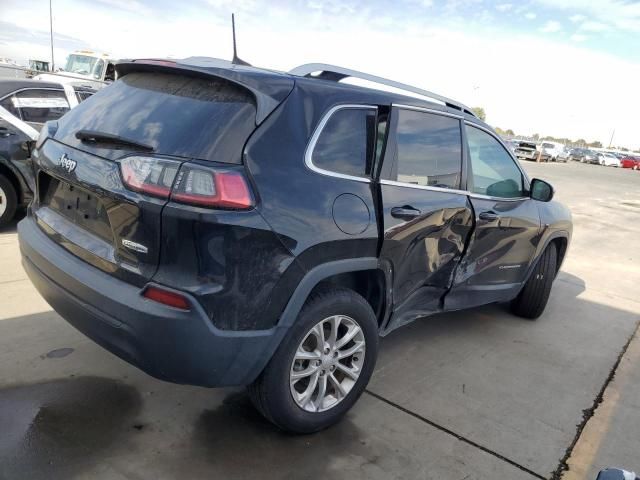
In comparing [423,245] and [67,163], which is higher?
[67,163]

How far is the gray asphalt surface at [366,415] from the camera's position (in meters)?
2.54

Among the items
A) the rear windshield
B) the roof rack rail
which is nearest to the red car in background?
the roof rack rail

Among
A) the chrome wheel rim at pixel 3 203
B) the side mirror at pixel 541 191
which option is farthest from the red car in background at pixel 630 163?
the chrome wheel rim at pixel 3 203

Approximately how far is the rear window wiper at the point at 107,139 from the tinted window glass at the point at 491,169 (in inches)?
88.4

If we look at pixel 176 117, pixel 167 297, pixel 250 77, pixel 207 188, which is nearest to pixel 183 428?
pixel 167 297

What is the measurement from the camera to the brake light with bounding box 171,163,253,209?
7.04 feet

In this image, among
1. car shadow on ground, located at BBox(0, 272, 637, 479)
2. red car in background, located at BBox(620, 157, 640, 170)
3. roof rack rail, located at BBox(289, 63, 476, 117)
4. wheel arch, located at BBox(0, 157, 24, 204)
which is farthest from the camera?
red car in background, located at BBox(620, 157, 640, 170)

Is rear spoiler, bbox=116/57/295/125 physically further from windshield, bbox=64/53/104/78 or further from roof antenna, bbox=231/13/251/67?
windshield, bbox=64/53/104/78

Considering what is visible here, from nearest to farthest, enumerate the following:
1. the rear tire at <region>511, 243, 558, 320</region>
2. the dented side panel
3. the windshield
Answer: the dented side panel → the rear tire at <region>511, 243, 558, 320</region> → the windshield

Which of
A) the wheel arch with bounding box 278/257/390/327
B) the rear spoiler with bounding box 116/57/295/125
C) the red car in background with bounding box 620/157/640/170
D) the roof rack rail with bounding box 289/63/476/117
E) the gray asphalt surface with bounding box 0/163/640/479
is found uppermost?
the roof rack rail with bounding box 289/63/476/117

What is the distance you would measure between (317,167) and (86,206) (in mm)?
1125

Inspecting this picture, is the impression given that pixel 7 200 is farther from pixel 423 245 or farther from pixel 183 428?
pixel 423 245

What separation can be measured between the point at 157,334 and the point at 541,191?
340 centimetres

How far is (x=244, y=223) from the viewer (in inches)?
85.7
